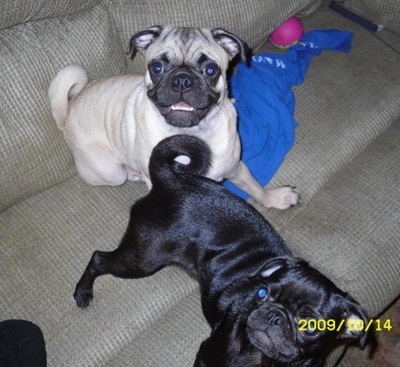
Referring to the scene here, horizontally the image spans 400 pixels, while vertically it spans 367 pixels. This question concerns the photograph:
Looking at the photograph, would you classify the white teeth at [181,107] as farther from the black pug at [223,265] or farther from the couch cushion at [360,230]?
the couch cushion at [360,230]

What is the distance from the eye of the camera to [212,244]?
199 centimetres

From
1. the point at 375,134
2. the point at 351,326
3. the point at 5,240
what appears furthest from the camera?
the point at 375,134

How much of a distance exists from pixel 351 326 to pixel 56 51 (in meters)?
1.76

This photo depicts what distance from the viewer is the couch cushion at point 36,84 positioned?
7.32ft

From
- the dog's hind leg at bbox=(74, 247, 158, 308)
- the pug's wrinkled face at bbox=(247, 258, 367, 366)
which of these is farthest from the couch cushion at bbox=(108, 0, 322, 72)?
the pug's wrinkled face at bbox=(247, 258, 367, 366)

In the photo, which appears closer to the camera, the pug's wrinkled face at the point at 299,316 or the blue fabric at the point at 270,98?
the pug's wrinkled face at the point at 299,316

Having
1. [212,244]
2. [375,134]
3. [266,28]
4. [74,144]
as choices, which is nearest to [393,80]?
[375,134]

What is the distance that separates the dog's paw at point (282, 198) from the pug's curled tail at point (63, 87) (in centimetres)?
108

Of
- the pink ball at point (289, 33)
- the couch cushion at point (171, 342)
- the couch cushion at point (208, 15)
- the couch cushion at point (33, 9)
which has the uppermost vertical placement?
the couch cushion at point (33, 9)

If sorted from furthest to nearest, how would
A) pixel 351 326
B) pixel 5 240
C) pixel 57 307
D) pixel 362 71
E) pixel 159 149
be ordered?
pixel 362 71 < pixel 5 240 < pixel 57 307 < pixel 159 149 < pixel 351 326

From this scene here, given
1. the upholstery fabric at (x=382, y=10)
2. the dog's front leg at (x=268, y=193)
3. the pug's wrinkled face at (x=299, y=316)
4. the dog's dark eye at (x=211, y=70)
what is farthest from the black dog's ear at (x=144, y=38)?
the upholstery fabric at (x=382, y=10)

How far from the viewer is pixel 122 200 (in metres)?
2.49

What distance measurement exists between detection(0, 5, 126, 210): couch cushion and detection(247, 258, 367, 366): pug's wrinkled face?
1.29 m

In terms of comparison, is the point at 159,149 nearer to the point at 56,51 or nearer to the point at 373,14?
the point at 56,51
